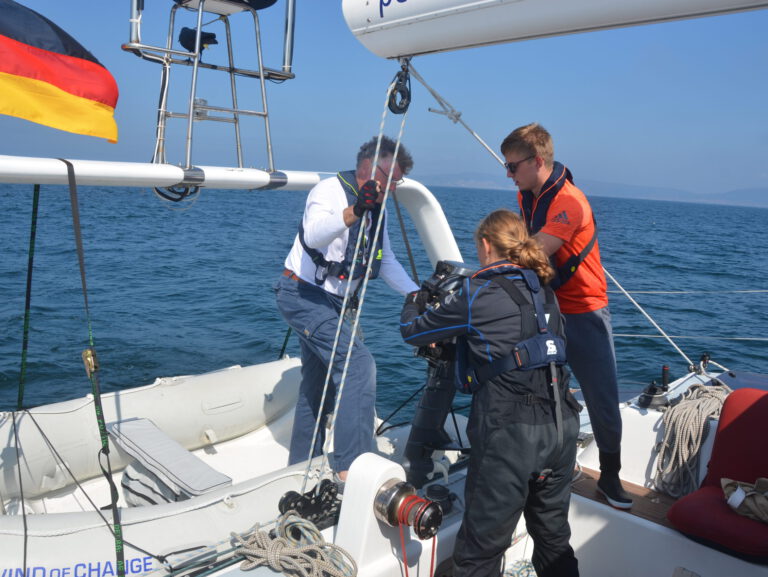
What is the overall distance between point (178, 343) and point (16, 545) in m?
7.13

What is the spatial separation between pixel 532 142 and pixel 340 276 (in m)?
1.06

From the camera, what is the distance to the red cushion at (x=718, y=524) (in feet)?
7.79

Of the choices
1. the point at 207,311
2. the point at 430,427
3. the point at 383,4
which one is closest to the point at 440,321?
the point at 430,427

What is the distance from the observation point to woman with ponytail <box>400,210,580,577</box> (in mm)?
2000

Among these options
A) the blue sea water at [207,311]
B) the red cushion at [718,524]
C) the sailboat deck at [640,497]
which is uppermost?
the red cushion at [718,524]

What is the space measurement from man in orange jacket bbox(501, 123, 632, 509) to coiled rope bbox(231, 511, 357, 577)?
127cm

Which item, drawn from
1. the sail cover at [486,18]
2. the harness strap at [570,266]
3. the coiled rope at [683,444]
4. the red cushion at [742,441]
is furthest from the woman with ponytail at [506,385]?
the coiled rope at [683,444]

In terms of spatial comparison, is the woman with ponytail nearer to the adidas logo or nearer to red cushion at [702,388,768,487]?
the adidas logo

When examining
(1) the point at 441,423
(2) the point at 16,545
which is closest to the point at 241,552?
(2) the point at 16,545

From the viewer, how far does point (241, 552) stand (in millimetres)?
2197

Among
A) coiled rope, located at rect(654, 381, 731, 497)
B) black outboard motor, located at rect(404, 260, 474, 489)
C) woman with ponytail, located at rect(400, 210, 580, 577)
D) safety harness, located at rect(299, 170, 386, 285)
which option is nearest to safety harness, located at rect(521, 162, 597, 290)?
woman with ponytail, located at rect(400, 210, 580, 577)

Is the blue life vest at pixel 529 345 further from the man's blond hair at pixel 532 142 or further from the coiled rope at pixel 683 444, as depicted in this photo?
the coiled rope at pixel 683 444

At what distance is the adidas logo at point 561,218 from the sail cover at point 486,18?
0.73 meters

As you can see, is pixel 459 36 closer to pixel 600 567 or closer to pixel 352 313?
pixel 352 313
